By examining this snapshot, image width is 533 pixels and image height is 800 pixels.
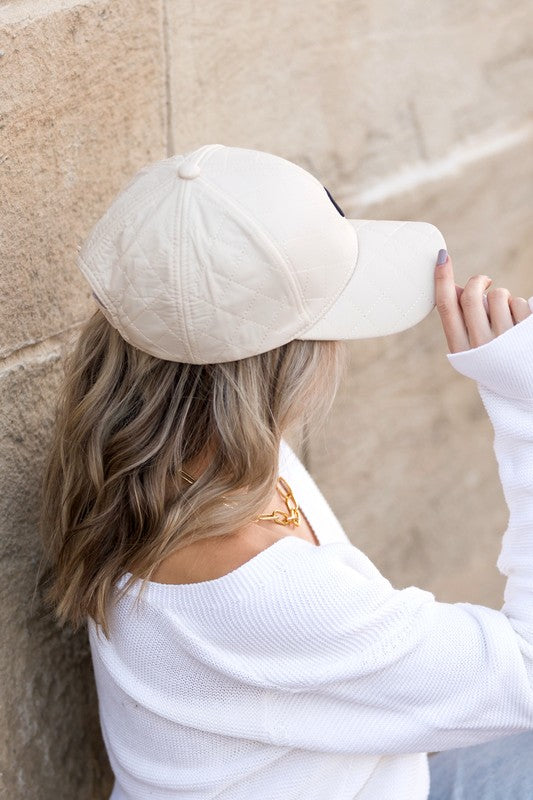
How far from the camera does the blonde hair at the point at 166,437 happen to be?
3.86ft

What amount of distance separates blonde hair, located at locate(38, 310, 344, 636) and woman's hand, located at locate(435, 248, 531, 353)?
175 millimetres

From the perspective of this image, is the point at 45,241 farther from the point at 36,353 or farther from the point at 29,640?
the point at 29,640

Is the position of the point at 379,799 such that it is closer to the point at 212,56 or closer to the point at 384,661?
the point at 384,661

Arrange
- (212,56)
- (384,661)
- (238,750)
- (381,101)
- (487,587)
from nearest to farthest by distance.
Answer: (384,661), (238,750), (212,56), (381,101), (487,587)

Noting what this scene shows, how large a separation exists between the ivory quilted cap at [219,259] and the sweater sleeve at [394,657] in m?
0.26

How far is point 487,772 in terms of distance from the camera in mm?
1554

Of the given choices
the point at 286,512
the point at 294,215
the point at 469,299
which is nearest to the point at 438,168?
the point at 469,299

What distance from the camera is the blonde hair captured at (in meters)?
1.18

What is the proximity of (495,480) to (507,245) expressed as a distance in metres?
0.65

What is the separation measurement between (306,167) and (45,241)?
772mm

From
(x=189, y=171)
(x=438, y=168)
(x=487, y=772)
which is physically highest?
(x=189, y=171)

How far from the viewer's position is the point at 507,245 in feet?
8.80

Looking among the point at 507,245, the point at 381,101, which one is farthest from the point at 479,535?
the point at 381,101

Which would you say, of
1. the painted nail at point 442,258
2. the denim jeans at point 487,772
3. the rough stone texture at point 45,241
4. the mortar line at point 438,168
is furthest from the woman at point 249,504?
the mortar line at point 438,168
